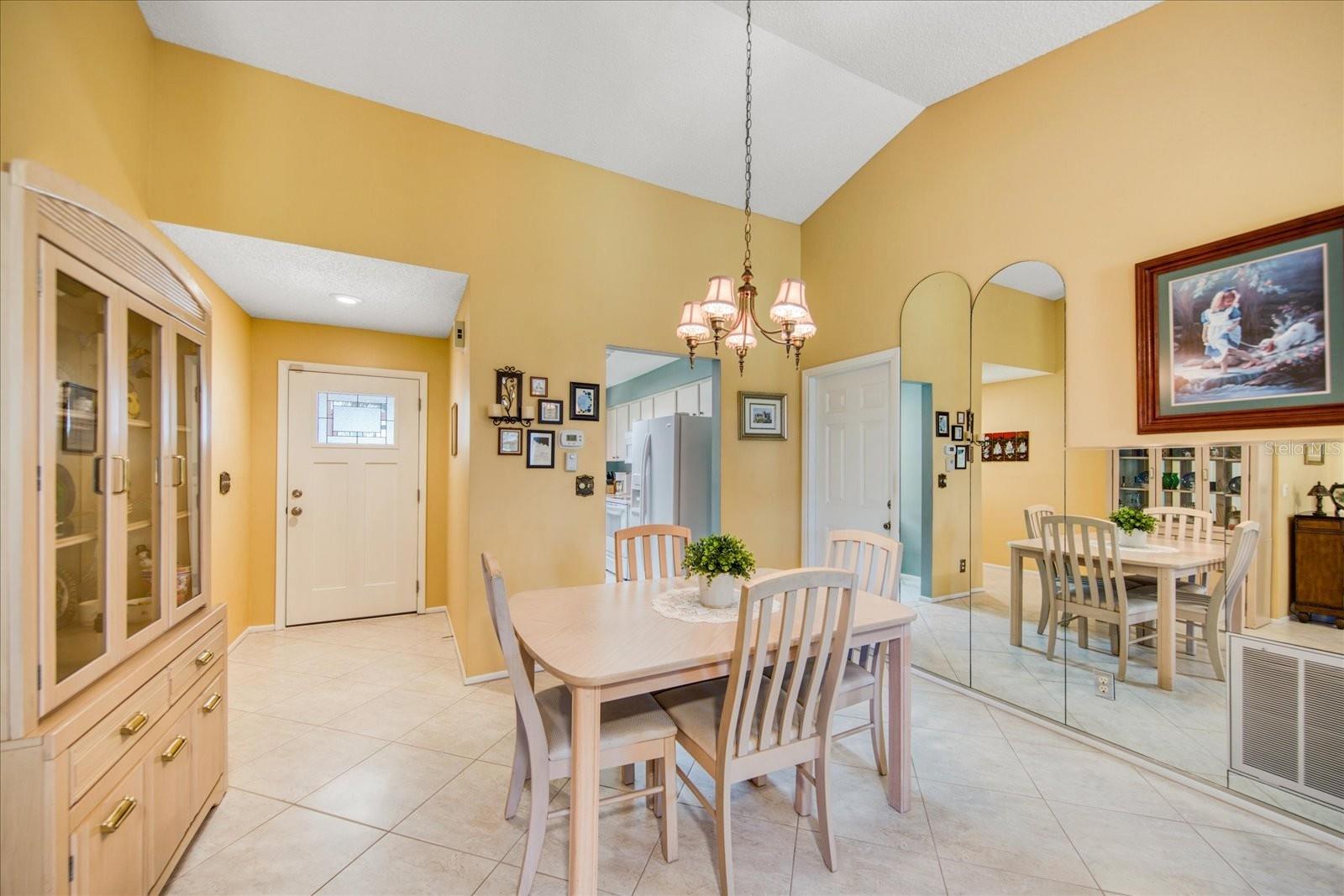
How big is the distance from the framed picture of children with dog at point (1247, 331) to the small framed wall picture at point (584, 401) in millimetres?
2780

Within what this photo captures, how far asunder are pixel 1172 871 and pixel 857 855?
97cm

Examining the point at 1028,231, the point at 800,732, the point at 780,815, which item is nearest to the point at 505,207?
the point at 1028,231

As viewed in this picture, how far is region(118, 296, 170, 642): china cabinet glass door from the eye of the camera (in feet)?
4.91

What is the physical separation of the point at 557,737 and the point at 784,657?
0.74 metres

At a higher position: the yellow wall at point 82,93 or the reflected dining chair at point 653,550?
the yellow wall at point 82,93

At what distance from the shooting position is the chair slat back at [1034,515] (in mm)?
2666

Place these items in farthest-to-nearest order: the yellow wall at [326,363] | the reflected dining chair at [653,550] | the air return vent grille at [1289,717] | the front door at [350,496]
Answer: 1. the front door at [350,496]
2. the yellow wall at [326,363]
3. the reflected dining chair at [653,550]
4. the air return vent grille at [1289,717]

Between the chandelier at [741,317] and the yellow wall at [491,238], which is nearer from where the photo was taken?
the chandelier at [741,317]

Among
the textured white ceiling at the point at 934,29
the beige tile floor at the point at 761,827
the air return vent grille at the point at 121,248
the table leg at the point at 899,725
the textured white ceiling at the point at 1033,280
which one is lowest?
the beige tile floor at the point at 761,827

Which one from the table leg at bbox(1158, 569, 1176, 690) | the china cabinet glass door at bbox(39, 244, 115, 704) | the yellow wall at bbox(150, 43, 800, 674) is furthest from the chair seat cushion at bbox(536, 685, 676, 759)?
the table leg at bbox(1158, 569, 1176, 690)

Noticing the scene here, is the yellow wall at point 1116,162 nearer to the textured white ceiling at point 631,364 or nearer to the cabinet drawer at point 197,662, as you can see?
the textured white ceiling at point 631,364

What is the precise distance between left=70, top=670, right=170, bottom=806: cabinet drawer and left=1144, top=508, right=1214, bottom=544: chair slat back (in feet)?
11.8

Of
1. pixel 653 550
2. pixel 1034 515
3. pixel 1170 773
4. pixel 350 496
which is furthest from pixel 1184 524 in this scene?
pixel 350 496

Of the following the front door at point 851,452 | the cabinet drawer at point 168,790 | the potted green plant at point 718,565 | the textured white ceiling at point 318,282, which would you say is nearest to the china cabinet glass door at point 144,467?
the cabinet drawer at point 168,790
